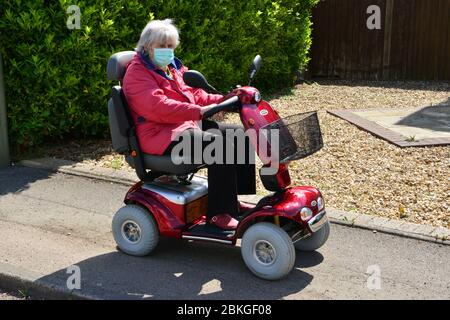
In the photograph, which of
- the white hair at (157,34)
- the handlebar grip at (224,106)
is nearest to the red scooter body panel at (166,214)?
the handlebar grip at (224,106)

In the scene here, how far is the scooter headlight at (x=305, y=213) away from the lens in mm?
4066

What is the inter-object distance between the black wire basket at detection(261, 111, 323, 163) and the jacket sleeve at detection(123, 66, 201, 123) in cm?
51

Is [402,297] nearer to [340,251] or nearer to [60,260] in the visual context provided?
[340,251]

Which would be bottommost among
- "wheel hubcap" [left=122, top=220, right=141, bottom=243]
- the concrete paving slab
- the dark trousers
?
"wheel hubcap" [left=122, top=220, right=141, bottom=243]

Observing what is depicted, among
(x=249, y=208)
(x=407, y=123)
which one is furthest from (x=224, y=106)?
(x=407, y=123)

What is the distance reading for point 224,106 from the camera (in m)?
4.01

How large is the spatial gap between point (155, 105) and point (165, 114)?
0.28 ft

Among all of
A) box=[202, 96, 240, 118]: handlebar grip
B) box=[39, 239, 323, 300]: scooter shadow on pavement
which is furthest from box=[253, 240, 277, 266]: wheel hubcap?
box=[202, 96, 240, 118]: handlebar grip

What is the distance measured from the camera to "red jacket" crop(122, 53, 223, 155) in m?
4.16

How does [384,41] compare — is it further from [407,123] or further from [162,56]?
[162,56]

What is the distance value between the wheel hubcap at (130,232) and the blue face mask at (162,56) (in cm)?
108

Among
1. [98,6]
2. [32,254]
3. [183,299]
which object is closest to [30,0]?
[98,6]

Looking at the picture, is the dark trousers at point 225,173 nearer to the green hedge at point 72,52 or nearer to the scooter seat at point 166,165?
the scooter seat at point 166,165

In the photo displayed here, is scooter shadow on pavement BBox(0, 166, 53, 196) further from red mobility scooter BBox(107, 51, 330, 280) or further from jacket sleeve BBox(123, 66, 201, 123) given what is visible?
jacket sleeve BBox(123, 66, 201, 123)
